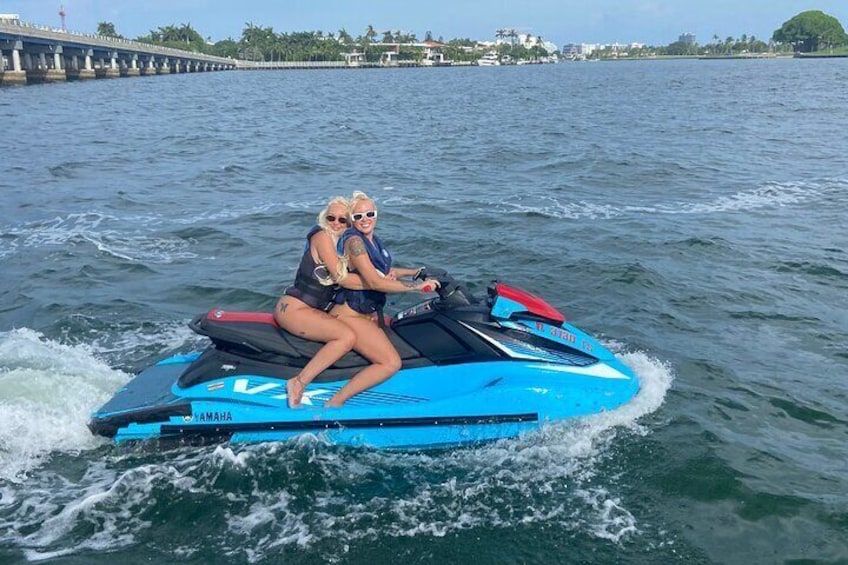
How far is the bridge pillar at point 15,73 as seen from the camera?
65.8m

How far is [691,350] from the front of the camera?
8086 millimetres

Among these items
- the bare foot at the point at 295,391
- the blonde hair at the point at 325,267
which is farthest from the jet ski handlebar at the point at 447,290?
the bare foot at the point at 295,391

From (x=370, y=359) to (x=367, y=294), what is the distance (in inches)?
20.1

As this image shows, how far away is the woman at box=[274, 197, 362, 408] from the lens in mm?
5629

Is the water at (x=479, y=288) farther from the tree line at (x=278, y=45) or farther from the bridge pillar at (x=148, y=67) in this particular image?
the tree line at (x=278, y=45)

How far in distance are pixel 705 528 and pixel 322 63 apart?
162078 mm

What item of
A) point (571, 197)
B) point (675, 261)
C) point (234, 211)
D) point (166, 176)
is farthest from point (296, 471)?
point (166, 176)

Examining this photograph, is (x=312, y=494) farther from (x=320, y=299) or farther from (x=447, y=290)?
(x=447, y=290)

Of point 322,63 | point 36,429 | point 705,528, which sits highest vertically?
point 322,63

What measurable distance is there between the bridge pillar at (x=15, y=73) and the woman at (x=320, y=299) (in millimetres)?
71748

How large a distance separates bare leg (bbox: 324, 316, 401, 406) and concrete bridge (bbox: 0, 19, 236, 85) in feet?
227

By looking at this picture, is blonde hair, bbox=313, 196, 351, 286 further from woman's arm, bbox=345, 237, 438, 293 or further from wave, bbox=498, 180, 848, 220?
wave, bbox=498, 180, 848, 220

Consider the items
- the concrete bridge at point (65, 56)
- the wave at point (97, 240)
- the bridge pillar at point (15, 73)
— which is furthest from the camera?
the concrete bridge at point (65, 56)

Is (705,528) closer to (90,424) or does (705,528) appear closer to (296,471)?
(296,471)
